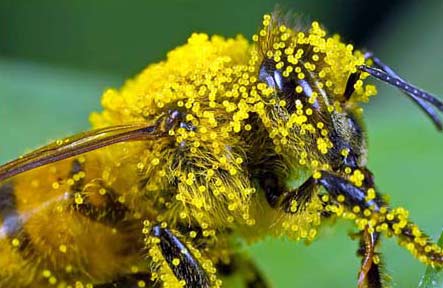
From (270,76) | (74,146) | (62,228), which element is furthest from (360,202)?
(62,228)

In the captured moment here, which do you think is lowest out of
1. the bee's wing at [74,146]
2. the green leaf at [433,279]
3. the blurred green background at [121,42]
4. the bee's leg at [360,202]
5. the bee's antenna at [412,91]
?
the green leaf at [433,279]

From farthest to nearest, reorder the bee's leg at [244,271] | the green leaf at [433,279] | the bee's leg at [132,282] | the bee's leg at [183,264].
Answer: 1. the bee's leg at [244,271]
2. the bee's leg at [132,282]
3. the bee's leg at [183,264]
4. the green leaf at [433,279]

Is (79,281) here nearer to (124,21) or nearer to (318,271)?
(318,271)

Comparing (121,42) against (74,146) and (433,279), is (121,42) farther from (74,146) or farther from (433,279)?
(433,279)

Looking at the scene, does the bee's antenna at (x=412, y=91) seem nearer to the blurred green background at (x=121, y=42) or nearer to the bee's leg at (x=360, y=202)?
the bee's leg at (x=360, y=202)

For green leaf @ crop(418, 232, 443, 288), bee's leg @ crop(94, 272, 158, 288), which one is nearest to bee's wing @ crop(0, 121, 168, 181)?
bee's leg @ crop(94, 272, 158, 288)

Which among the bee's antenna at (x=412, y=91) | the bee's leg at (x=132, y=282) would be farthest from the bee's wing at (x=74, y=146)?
the bee's antenna at (x=412, y=91)

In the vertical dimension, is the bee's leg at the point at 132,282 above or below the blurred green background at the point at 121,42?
below

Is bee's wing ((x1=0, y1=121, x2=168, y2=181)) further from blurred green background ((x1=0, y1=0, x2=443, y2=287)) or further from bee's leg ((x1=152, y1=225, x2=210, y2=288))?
blurred green background ((x1=0, y1=0, x2=443, y2=287))
